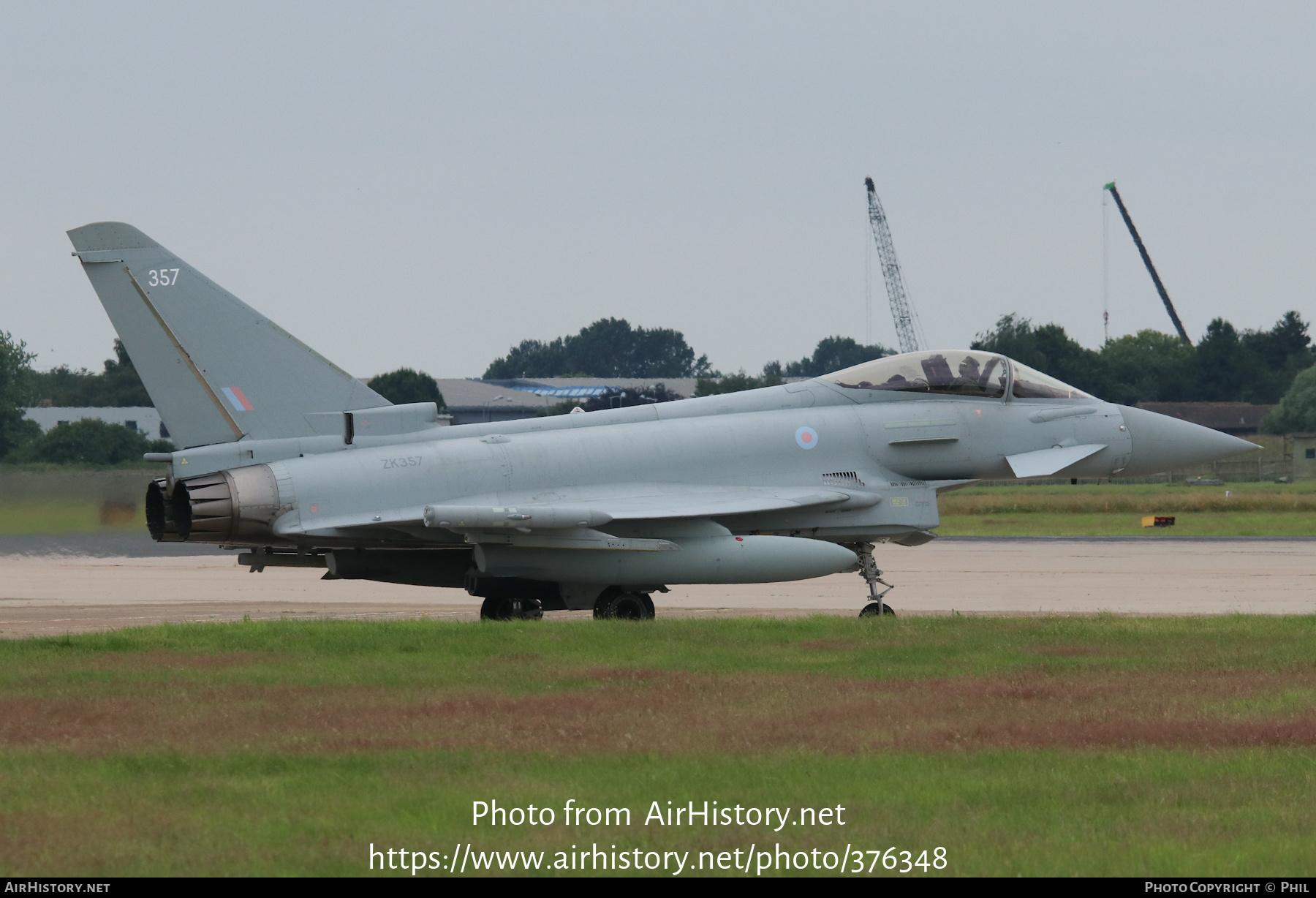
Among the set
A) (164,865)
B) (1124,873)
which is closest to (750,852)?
(1124,873)

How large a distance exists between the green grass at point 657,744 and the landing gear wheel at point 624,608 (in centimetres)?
237

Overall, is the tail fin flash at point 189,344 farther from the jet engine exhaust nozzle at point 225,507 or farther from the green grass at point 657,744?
the green grass at point 657,744

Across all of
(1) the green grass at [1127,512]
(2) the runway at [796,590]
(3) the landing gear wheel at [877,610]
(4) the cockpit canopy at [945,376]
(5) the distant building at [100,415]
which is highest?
(5) the distant building at [100,415]

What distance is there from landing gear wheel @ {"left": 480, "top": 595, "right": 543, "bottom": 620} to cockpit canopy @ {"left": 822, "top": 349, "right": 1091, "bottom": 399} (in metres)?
4.42

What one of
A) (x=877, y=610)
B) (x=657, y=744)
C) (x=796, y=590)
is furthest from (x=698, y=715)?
(x=796, y=590)

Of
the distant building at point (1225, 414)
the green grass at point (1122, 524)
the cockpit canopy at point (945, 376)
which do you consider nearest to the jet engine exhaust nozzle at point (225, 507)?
the cockpit canopy at point (945, 376)

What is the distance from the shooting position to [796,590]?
74.4ft

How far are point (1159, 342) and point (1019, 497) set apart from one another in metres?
72.3

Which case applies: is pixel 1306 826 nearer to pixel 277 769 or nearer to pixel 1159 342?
pixel 277 769

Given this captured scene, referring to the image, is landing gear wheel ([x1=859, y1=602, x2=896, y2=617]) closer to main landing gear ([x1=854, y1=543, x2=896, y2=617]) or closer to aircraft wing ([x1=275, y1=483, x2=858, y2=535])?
main landing gear ([x1=854, y1=543, x2=896, y2=617])

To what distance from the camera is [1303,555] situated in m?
29.3

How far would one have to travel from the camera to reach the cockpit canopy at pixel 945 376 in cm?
1764

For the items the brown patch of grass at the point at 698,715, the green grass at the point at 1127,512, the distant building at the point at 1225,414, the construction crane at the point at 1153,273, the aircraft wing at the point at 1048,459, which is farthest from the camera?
the construction crane at the point at 1153,273

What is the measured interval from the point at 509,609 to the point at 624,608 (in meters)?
1.27
